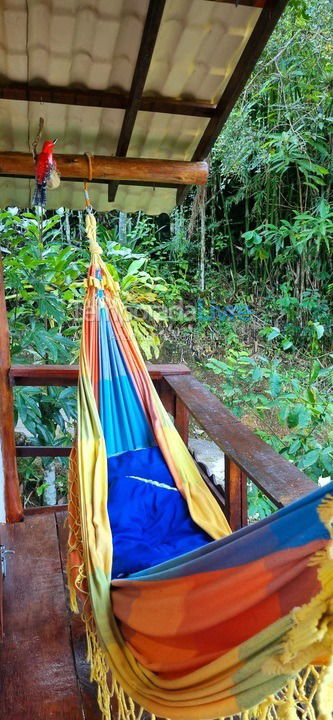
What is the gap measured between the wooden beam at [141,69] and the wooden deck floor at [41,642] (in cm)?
135

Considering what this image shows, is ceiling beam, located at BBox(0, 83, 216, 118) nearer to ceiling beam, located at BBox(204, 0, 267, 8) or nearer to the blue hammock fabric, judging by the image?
ceiling beam, located at BBox(204, 0, 267, 8)

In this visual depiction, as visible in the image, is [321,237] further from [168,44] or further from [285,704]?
[285,704]

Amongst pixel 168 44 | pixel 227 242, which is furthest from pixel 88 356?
pixel 227 242

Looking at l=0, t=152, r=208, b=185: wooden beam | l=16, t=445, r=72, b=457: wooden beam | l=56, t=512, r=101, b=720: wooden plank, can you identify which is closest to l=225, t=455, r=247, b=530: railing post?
l=56, t=512, r=101, b=720: wooden plank

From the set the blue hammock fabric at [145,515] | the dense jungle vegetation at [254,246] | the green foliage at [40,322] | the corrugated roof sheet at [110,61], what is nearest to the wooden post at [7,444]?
the green foliage at [40,322]

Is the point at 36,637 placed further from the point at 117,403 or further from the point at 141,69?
the point at 141,69

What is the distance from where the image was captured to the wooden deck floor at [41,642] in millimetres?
1175

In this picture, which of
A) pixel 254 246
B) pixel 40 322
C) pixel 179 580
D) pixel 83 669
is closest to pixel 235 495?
pixel 83 669

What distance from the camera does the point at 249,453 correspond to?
1271 millimetres

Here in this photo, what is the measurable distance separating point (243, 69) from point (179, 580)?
1339mm

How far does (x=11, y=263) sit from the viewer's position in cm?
248

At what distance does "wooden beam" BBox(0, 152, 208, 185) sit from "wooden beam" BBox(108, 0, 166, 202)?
10 cm

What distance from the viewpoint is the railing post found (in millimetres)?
1479

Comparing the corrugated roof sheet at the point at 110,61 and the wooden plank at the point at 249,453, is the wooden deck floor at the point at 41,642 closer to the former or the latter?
the wooden plank at the point at 249,453
